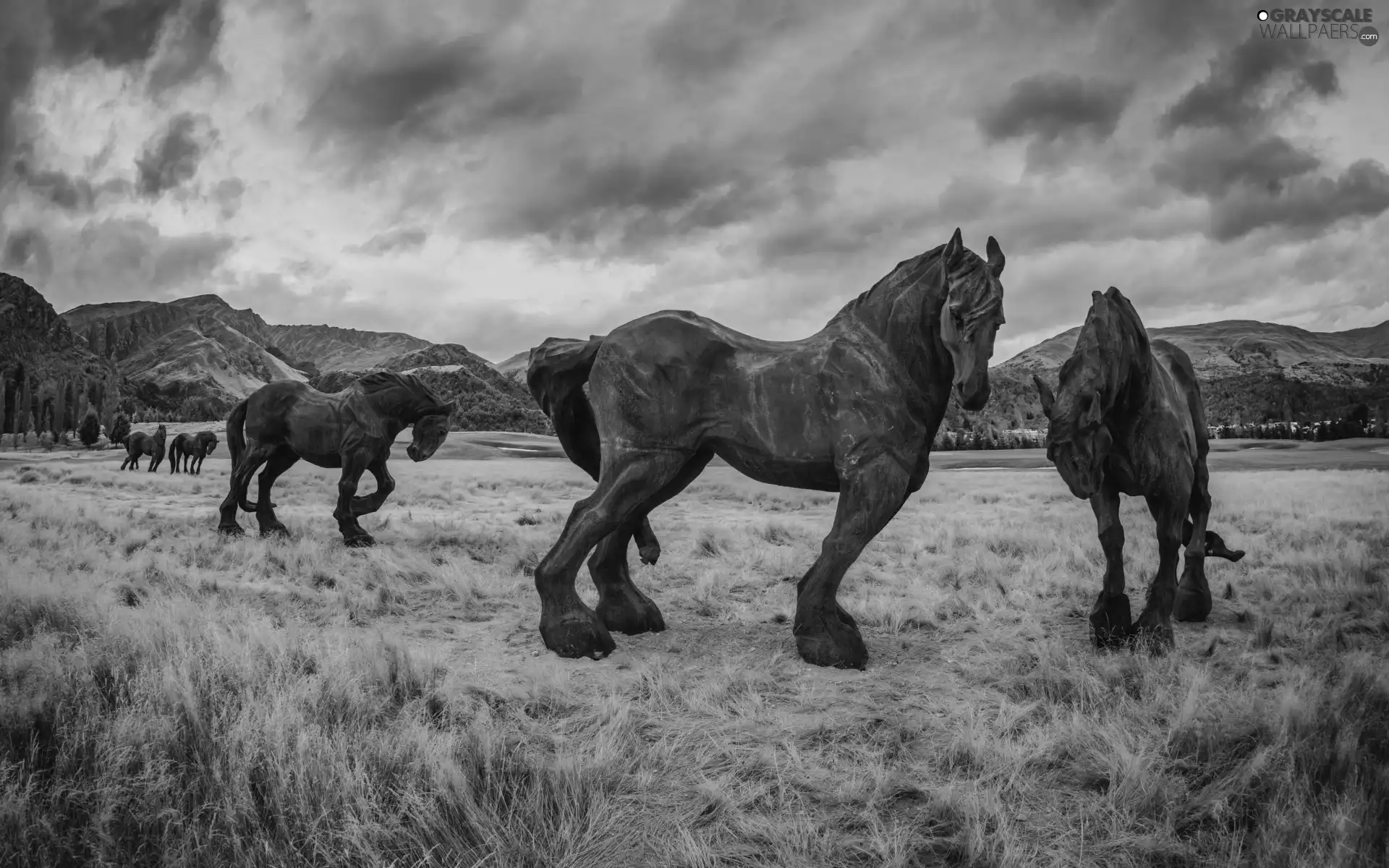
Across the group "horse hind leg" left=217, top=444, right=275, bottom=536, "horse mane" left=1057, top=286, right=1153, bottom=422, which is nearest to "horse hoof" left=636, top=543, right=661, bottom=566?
"horse mane" left=1057, top=286, right=1153, bottom=422

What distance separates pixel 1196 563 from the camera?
5383 mm

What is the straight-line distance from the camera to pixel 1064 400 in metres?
4.16

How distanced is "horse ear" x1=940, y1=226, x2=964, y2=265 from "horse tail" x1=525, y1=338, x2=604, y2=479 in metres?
2.44

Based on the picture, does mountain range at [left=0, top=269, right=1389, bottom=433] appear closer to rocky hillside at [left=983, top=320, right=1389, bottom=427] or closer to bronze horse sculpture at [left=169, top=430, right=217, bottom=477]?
rocky hillside at [left=983, top=320, right=1389, bottom=427]

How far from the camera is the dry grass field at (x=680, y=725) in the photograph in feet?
6.94

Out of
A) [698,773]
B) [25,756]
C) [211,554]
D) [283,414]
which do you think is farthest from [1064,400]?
[283,414]

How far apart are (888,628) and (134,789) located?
4.52 metres

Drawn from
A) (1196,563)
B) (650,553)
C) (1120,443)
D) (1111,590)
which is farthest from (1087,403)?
(650,553)

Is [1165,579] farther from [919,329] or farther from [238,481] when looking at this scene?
[238,481]

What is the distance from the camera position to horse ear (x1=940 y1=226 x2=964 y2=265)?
13.6 feet

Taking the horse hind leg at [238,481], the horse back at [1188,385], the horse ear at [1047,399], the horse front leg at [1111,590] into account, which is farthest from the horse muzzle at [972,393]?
the horse hind leg at [238,481]

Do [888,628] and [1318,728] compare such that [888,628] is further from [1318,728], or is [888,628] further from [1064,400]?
[1318,728]

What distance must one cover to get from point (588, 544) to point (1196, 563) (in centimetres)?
471

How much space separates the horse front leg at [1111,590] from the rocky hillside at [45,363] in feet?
274
